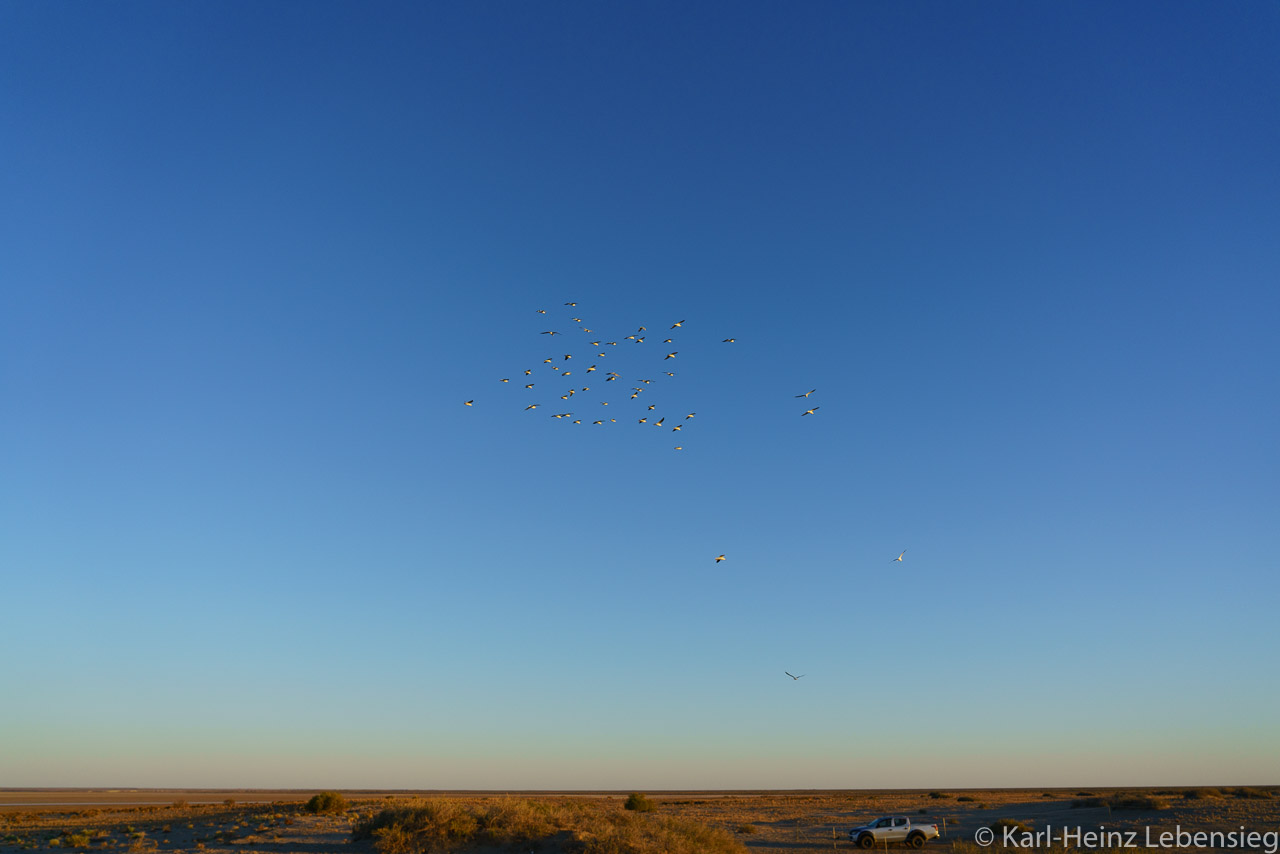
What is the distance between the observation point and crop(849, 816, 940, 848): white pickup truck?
3619 cm

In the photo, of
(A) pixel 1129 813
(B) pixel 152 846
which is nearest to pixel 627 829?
(B) pixel 152 846

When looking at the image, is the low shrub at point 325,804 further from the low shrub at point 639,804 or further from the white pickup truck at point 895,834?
the white pickup truck at point 895,834

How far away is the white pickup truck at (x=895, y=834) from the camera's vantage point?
3619 cm

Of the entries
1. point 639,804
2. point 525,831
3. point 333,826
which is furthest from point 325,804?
point 525,831

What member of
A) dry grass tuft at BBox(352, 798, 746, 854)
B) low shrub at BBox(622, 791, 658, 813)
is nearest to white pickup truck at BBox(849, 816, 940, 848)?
dry grass tuft at BBox(352, 798, 746, 854)

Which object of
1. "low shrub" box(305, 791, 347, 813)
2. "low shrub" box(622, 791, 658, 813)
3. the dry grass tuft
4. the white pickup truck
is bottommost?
"low shrub" box(622, 791, 658, 813)

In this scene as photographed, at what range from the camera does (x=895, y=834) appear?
36.2 metres

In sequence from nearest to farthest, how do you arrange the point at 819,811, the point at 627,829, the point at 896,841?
the point at 627,829, the point at 896,841, the point at 819,811

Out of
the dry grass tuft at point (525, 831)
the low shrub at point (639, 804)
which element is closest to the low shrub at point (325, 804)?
the dry grass tuft at point (525, 831)

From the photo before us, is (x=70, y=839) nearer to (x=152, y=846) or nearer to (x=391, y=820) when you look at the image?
(x=152, y=846)

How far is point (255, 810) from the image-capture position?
169 ft

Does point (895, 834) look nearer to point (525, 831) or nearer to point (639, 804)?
point (525, 831)

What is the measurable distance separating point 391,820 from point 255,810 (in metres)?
25.6

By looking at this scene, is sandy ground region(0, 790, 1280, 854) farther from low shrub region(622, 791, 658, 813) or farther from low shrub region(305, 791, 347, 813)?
low shrub region(622, 791, 658, 813)
